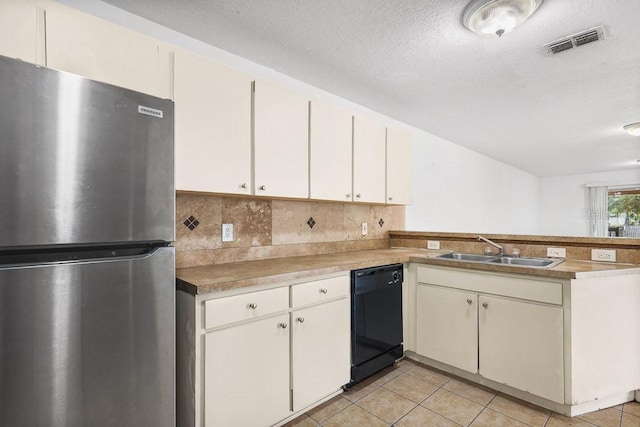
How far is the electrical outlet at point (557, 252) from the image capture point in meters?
2.38

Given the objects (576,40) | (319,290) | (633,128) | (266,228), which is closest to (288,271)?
(319,290)

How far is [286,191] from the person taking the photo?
7.14 ft

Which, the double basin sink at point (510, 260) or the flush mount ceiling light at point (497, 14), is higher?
the flush mount ceiling light at point (497, 14)

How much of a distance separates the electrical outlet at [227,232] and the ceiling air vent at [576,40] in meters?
2.42

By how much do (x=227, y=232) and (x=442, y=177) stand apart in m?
3.31

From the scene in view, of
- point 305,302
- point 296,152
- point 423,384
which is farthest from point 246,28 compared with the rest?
point 423,384

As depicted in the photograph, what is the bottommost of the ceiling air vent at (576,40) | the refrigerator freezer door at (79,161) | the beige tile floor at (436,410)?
the beige tile floor at (436,410)

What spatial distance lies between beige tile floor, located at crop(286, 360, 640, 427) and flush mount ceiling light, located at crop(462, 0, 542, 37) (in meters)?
2.26

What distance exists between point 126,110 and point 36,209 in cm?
45

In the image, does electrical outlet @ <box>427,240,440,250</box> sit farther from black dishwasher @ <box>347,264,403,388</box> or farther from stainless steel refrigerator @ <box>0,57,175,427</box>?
stainless steel refrigerator @ <box>0,57,175,427</box>

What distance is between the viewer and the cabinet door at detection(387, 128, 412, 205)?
2.97 meters

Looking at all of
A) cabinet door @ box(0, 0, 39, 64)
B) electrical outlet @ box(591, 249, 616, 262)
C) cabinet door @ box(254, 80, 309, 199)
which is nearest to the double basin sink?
electrical outlet @ box(591, 249, 616, 262)

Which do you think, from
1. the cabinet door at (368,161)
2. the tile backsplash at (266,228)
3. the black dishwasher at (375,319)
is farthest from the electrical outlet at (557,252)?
the tile backsplash at (266,228)

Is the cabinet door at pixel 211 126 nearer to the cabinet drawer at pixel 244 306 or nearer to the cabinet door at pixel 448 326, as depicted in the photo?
the cabinet drawer at pixel 244 306
